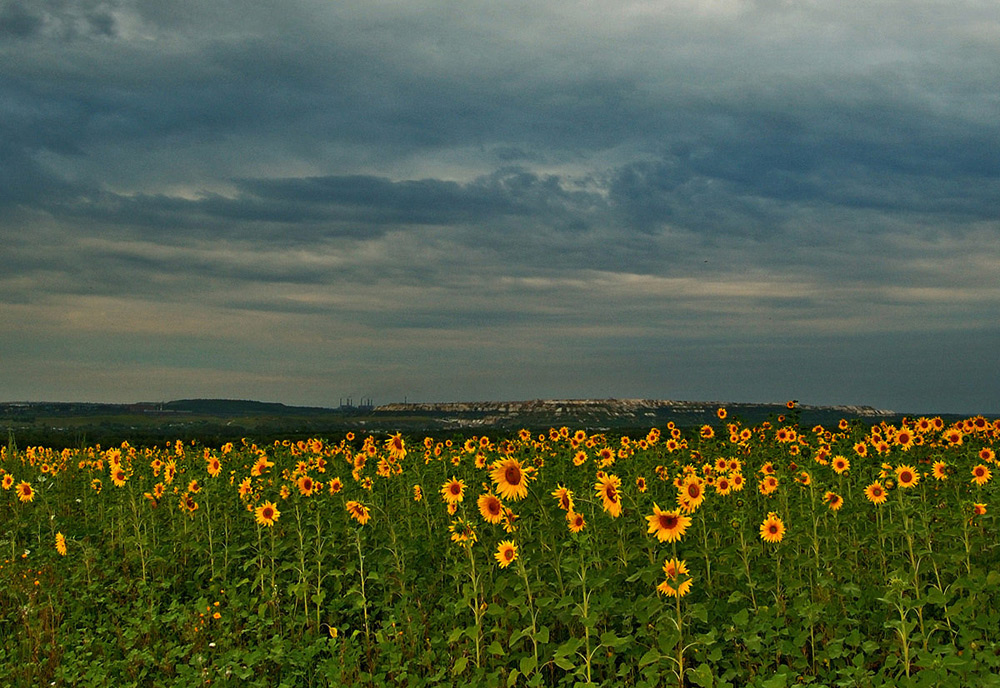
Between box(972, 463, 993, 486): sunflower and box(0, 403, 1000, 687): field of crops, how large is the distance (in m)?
0.07

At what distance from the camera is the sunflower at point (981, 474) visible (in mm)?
9625

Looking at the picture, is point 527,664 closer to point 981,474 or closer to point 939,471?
point 981,474

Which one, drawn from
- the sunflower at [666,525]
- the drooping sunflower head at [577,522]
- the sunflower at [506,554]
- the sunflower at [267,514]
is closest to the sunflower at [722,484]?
the sunflower at [666,525]

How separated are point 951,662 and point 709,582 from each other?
217cm

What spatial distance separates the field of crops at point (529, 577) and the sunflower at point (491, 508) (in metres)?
0.03

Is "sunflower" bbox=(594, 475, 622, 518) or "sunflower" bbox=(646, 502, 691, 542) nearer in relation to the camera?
"sunflower" bbox=(646, 502, 691, 542)

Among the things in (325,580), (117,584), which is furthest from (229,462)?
(325,580)

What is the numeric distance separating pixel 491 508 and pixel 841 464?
19.9ft

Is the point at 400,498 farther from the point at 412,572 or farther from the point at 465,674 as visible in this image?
the point at 465,674

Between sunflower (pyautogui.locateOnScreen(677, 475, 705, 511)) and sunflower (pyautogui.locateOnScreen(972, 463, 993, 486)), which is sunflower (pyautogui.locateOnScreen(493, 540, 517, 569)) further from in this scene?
sunflower (pyautogui.locateOnScreen(972, 463, 993, 486))

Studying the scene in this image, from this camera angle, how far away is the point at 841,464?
37.2 ft

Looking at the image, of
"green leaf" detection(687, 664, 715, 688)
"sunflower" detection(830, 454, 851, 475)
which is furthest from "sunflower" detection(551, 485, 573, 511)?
"sunflower" detection(830, 454, 851, 475)

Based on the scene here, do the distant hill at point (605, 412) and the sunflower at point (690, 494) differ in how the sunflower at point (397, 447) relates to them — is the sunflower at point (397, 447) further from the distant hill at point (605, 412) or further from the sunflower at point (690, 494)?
the distant hill at point (605, 412)

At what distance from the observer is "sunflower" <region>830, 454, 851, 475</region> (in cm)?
1110
